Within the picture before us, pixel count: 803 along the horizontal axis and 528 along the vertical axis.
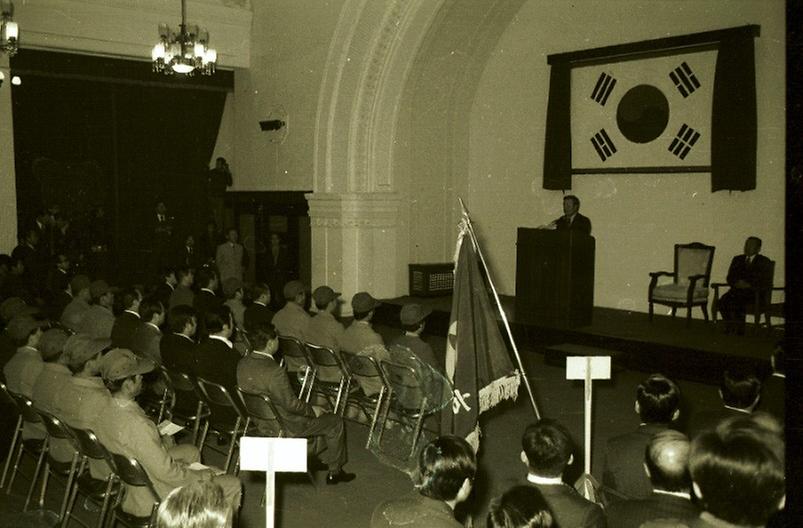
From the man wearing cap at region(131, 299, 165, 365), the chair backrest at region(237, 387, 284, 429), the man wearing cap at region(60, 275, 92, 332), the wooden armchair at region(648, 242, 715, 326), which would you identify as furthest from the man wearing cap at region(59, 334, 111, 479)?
the wooden armchair at region(648, 242, 715, 326)

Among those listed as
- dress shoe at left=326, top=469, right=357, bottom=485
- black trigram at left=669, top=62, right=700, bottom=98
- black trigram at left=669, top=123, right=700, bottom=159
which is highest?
black trigram at left=669, top=62, right=700, bottom=98

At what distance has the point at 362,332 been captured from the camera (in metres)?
6.46

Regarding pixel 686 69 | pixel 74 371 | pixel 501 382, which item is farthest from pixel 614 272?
pixel 74 371

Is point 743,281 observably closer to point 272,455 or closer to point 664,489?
point 664,489

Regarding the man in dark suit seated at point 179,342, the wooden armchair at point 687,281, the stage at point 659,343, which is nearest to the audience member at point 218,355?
the man in dark suit seated at point 179,342

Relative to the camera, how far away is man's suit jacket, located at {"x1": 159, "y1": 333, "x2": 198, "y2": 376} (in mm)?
5863

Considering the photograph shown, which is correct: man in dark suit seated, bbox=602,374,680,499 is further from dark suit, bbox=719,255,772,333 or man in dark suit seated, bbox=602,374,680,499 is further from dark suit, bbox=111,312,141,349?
dark suit, bbox=719,255,772,333

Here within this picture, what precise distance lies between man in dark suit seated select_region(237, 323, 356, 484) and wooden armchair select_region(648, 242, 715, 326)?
5.34 meters

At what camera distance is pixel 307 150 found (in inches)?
500

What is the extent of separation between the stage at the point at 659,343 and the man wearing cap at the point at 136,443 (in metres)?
5.19

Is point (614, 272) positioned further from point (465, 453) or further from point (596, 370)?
point (465, 453)

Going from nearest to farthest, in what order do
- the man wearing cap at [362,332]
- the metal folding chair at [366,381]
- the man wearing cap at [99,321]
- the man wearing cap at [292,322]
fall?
the metal folding chair at [366,381], the man wearing cap at [362,332], the man wearing cap at [292,322], the man wearing cap at [99,321]

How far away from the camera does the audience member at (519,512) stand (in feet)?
7.69

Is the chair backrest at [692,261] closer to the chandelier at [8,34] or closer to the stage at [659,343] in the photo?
the stage at [659,343]
